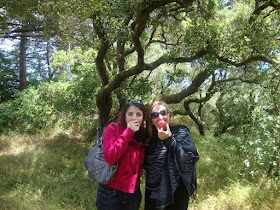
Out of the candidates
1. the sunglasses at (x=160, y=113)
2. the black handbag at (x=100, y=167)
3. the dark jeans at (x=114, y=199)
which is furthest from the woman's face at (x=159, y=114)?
the dark jeans at (x=114, y=199)

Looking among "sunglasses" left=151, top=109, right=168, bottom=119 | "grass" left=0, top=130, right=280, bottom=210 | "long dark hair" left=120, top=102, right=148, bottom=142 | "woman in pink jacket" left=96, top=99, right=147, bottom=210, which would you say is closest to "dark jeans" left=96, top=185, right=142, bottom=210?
"woman in pink jacket" left=96, top=99, right=147, bottom=210

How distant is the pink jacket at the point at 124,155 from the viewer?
1.73 m

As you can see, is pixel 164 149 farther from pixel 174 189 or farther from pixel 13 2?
pixel 13 2

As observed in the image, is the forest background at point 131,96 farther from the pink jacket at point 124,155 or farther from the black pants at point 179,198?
the pink jacket at point 124,155

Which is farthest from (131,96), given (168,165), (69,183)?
(168,165)

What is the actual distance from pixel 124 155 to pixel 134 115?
374mm

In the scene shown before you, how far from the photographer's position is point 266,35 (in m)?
5.08

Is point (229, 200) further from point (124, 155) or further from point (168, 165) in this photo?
point (124, 155)

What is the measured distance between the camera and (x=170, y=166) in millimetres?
1761

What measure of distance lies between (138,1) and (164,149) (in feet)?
10.2

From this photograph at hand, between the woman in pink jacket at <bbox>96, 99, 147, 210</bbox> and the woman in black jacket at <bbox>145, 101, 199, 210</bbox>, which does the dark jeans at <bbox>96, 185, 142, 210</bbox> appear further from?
the woman in black jacket at <bbox>145, 101, 199, 210</bbox>

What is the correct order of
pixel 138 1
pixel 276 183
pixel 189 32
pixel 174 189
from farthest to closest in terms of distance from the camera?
1. pixel 189 32
2. pixel 276 183
3. pixel 138 1
4. pixel 174 189

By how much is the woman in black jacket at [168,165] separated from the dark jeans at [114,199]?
0.17m

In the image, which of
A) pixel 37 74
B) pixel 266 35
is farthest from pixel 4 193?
pixel 37 74
